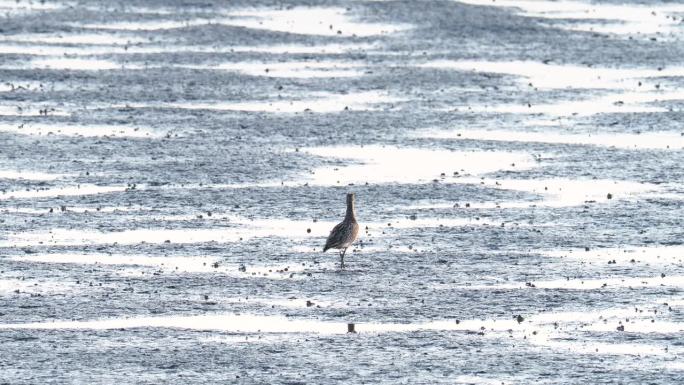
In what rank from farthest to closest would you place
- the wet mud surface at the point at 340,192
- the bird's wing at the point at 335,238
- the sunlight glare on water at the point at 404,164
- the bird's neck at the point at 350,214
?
the sunlight glare on water at the point at 404,164
the bird's neck at the point at 350,214
the bird's wing at the point at 335,238
the wet mud surface at the point at 340,192

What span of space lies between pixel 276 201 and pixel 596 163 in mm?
5075

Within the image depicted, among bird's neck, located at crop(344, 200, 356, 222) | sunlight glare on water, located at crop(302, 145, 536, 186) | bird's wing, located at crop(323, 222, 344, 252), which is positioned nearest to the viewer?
bird's wing, located at crop(323, 222, 344, 252)

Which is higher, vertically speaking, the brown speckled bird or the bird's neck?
the bird's neck

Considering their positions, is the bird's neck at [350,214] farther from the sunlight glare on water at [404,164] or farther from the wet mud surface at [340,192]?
the sunlight glare on water at [404,164]

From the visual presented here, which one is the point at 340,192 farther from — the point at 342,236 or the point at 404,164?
the point at 342,236

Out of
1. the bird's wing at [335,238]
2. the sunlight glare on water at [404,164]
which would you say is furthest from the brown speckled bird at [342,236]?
the sunlight glare on water at [404,164]

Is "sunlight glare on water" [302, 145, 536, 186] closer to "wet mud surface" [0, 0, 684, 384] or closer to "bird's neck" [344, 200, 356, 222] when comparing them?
"wet mud surface" [0, 0, 684, 384]

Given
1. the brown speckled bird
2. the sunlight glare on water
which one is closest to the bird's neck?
the brown speckled bird

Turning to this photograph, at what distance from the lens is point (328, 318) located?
1586 cm

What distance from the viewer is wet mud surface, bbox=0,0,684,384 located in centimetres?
1484

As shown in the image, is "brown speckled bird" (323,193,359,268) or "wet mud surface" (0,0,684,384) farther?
"brown speckled bird" (323,193,359,268)

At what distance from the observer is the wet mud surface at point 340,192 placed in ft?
48.7

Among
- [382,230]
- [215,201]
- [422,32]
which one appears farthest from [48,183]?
[422,32]

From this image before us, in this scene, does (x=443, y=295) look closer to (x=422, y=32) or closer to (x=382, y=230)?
(x=382, y=230)
